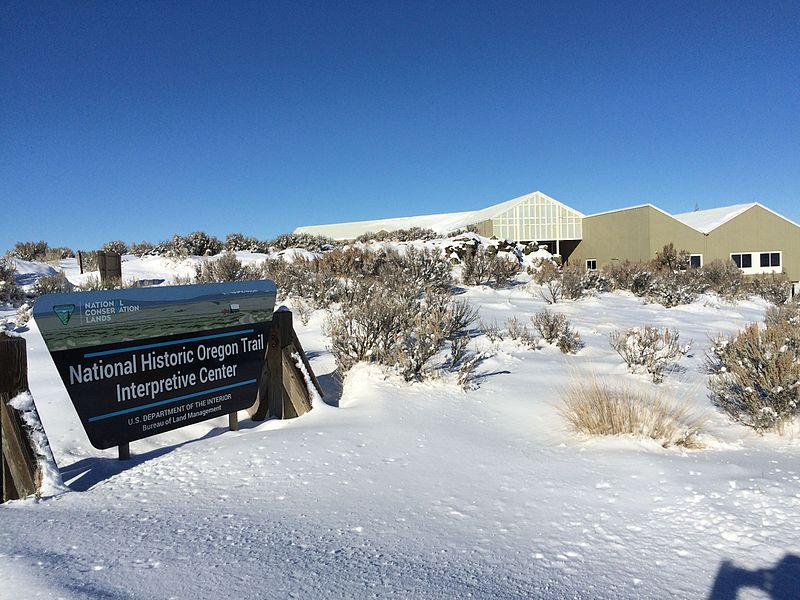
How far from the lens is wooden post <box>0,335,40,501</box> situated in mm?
3178

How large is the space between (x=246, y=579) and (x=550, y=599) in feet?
4.11

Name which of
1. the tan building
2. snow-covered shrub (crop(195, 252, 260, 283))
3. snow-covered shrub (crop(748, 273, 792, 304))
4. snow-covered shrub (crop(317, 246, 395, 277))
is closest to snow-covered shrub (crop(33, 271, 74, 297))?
snow-covered shrub (crop(195, 252, 260, 283))

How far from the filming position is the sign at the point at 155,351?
11.6 ft

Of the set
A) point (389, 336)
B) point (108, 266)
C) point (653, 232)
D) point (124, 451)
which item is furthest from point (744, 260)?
point (124, 451)

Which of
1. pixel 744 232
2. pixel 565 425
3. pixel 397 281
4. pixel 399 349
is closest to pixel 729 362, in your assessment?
pixel 565 425

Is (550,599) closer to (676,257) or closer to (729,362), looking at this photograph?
(729,362)

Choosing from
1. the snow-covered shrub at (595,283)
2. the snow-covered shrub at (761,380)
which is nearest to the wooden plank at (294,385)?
the snow-covered shrub at (761,380)

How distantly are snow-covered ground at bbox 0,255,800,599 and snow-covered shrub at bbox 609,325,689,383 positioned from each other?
1.29 metres

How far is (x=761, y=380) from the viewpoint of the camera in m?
5.02

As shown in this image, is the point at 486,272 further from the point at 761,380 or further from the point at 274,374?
the point at 274,374

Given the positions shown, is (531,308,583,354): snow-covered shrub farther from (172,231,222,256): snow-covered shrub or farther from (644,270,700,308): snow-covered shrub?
(172,231,222,256): snow-covered shrub

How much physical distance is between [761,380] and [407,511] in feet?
12.9

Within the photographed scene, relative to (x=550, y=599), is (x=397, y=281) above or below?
above

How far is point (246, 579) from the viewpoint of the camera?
219 cm
